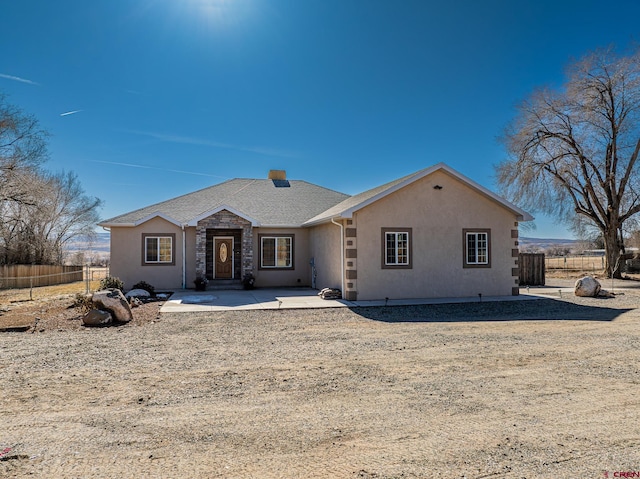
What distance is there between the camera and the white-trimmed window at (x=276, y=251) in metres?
18.8

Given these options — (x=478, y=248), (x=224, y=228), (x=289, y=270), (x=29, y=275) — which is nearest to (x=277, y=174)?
(x=224, y=228)

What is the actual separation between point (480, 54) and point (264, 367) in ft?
52.4

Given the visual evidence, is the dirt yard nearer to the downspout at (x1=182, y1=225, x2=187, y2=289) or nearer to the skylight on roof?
the downspout at (x1=182, y1=225, x2=187, y2=289)

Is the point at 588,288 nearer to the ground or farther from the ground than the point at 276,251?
nearer to the ground

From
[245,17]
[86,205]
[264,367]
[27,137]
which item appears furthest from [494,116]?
[86,205]

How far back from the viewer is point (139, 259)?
1755 cm

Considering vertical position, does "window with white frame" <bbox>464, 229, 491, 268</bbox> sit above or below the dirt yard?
above

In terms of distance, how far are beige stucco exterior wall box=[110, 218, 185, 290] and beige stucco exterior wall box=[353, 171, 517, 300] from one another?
27.3 ft

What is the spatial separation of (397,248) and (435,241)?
55.5 inches

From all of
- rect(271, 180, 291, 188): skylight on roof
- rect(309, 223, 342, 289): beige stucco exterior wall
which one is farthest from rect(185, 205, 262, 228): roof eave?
rect(271, 180, 291, 188): skylight on roof

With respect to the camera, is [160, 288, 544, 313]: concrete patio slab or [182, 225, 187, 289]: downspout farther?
[182, 225, 187, 289]: downspout

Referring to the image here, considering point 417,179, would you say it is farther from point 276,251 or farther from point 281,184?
point 281,184

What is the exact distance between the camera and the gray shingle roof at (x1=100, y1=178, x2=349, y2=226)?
1873 centimetres

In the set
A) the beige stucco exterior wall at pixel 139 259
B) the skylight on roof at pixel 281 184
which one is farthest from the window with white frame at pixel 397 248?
the skylight on roof at pixel 281 184
